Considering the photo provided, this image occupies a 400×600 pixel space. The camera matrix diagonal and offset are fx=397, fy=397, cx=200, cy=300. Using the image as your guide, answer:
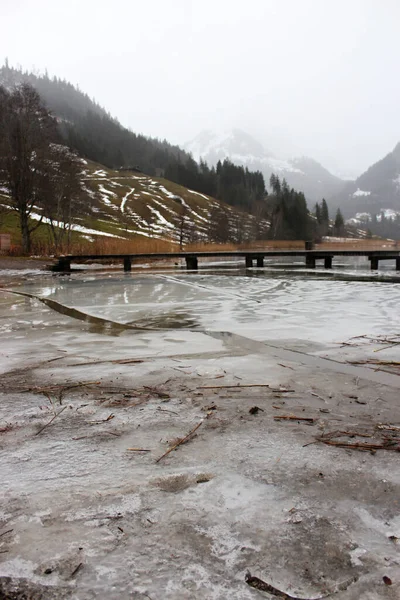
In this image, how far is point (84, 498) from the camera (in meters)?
1.81

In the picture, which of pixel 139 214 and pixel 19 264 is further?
pixel 139 214

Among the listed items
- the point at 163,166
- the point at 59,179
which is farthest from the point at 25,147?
the point at 163,166

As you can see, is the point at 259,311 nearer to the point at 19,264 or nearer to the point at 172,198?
the point at 19,264

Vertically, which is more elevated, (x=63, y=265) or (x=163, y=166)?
(x=163, y=166)

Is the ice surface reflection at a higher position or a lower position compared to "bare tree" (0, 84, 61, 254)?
lower

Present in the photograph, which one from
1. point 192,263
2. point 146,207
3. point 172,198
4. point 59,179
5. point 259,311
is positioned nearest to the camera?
point 259,311

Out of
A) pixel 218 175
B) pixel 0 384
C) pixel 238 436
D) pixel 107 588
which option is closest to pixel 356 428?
pixel 238 436

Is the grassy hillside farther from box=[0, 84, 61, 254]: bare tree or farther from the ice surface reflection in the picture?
the ice surface reflection

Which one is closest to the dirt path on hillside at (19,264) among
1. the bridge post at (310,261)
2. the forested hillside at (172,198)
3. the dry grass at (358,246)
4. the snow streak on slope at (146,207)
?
the bridge post at (310,261)

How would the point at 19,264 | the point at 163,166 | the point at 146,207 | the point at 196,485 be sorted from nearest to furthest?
the point at 196,485 → the point at 19,264 → the point at 146,207 → the point at 163,166

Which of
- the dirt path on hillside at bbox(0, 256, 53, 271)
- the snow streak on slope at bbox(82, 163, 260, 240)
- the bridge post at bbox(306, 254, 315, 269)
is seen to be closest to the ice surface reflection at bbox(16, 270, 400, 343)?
the dirt path on hillside at bbox(0, 256, 53, 271)

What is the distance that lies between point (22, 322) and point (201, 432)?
17.9 feet

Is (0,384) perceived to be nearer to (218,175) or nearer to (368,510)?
(368,510)

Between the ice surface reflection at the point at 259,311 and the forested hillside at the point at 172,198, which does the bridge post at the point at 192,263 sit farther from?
the forested hillside at the point at 172,198
